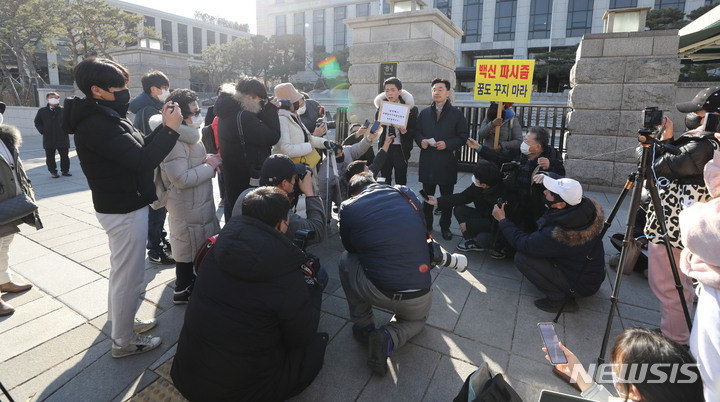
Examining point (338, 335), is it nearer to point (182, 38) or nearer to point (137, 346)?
point (137, 346)

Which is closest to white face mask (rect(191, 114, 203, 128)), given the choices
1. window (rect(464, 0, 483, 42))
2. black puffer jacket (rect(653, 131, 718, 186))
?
black puffer jacket (rect(653, 131, 718, 186))

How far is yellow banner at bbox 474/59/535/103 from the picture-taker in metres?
6.09

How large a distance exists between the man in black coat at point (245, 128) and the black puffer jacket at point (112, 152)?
1008mm

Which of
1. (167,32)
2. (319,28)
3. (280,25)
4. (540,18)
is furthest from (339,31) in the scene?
(167,32)

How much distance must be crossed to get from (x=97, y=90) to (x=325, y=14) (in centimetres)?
6449

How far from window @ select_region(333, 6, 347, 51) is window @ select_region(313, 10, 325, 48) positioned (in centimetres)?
232

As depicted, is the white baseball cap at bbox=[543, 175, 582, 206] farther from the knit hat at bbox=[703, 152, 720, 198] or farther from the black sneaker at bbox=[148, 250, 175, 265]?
the black sneaker at bbox=[148, 250, 175, 265]

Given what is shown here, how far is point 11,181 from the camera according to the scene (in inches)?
130

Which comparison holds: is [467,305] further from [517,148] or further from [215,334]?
[517,148]

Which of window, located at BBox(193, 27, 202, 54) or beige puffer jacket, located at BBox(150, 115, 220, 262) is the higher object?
window, located at BBox(193, 27, 202, 54)

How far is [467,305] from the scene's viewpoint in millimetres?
3553

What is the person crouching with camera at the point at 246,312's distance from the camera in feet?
6.43

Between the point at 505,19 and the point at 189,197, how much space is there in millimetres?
49699

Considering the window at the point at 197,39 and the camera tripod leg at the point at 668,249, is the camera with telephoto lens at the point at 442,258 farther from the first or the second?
the window at the point at 197,39
